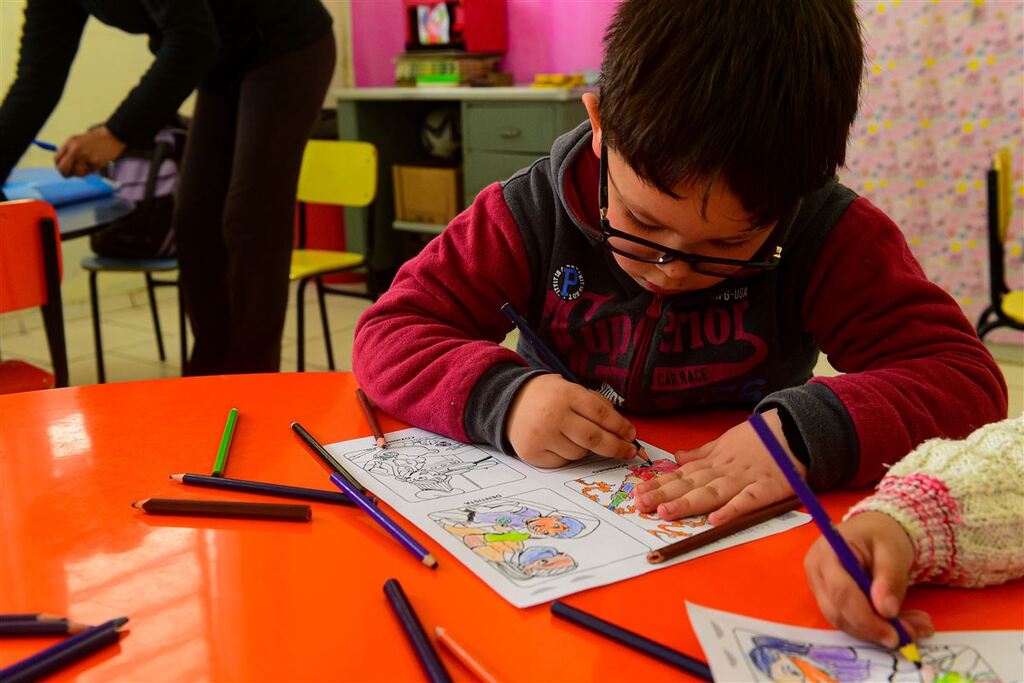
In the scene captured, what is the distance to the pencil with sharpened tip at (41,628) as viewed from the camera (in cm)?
49

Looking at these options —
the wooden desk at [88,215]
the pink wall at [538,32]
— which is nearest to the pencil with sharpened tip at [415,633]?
the wooden desk at [88,215]

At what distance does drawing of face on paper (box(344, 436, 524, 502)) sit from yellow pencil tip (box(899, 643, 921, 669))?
1.05 feet

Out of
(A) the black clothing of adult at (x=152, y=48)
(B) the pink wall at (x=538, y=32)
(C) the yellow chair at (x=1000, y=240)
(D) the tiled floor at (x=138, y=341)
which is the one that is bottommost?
(D) the tiled floor at (x=138, y=341)

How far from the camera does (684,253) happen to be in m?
0.79

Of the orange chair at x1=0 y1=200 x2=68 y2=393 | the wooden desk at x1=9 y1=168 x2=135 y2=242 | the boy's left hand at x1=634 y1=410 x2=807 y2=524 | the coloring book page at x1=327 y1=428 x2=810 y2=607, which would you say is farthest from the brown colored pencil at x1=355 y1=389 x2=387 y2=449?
the wooden desk at x1=9 y1=168 x2=135 y2=242

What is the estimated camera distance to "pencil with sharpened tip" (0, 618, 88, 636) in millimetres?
490

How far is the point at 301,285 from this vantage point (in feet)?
8.93

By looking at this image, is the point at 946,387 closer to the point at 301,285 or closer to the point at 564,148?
the point at 564,148

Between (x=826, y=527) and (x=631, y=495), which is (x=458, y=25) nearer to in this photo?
(x=631, y=495)

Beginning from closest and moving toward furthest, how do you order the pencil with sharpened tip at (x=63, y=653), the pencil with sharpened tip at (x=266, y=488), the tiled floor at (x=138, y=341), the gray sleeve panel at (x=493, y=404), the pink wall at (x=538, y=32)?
the pencil with sharpened tip at (x=63, y=653) → the pencil with sharpened tip at (x=266, y=488) → the gray sleeve panel at (x=493, y=404) → the tiled floor at (x=138, y=341) → the pink wall at (x=538, y=32)

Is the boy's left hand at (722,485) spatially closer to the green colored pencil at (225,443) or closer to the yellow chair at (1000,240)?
the green colored pencil at (225,443)

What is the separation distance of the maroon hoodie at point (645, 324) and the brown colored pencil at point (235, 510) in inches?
7.8

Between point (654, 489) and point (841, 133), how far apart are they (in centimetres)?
34

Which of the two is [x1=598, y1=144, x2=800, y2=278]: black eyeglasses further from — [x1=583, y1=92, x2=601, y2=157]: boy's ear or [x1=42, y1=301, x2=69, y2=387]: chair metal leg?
[x1=42, y1=301, x2=69, y2=387]: chair metal leg
